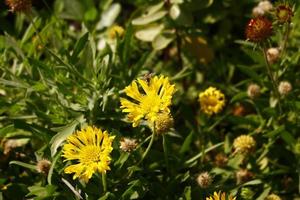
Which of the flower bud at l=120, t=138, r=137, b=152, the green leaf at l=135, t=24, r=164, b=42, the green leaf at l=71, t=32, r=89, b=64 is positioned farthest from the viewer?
the green leaf at l=135, t=24, r=164, b=42

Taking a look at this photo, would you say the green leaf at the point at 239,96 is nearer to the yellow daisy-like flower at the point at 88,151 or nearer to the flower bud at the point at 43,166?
the yellow daisy-like flower at the point at 88,151

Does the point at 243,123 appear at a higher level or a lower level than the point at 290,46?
lower

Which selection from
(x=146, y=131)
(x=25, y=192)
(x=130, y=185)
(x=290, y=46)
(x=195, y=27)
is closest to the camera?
(x=130, y=185)

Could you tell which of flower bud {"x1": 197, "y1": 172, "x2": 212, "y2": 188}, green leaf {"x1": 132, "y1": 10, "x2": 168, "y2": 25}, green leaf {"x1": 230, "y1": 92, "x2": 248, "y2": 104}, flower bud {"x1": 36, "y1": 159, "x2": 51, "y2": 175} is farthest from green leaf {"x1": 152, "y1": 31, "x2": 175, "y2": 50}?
flower bud {"x1": 36, "y1": 159, "x2": 51, "y2": 175}

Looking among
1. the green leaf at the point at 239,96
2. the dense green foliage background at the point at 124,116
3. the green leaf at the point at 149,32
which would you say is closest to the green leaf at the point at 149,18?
the dense green foliage background at the point at 124,116

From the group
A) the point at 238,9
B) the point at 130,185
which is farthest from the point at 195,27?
the point at 130,185

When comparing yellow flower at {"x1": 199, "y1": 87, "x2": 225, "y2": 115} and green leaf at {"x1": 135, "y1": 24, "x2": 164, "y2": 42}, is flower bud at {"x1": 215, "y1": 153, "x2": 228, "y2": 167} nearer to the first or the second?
yellow flower at {"x1": 199, "y1": 87, "x2": 225, "y2": 115}

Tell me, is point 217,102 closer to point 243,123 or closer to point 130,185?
point 243,123
